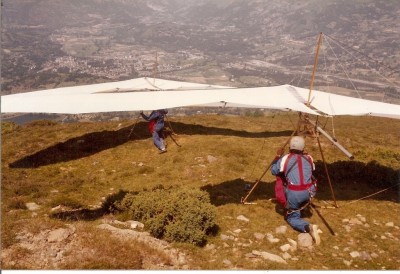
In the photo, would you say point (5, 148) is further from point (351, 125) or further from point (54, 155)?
point (351, 125)

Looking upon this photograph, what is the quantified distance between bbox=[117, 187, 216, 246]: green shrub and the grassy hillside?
1.27ft

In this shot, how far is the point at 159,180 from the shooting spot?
1234cm

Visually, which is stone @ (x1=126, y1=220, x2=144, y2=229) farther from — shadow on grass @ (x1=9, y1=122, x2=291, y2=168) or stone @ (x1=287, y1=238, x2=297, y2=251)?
shadow on grass @ (x1=9, y1=122, x2=291, y2=168)

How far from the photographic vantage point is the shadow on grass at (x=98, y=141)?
14.2 meters

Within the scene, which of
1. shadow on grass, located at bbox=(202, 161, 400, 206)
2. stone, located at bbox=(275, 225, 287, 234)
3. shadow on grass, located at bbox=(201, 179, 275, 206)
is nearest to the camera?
stone, located at bbox=(275, 225, 287, 234)

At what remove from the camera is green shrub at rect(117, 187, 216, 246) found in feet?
26.2

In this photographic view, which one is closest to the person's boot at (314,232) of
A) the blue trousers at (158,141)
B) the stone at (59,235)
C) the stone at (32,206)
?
the stone at (59,235)

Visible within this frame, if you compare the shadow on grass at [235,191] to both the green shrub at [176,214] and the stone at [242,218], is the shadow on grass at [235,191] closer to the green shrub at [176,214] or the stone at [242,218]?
the stone at [242,218]

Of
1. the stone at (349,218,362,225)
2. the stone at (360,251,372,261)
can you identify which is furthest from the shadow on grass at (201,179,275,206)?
the stone at (360,251,372,261)

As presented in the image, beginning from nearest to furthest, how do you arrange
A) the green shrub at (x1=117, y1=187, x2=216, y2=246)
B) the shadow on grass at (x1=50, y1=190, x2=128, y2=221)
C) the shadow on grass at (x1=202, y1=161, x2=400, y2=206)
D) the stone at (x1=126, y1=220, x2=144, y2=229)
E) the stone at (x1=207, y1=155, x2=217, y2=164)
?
the green shrub at (x1=117, y1=187, x2=216, y2=246) < the stone at (x1=126, y1=220, x2=144, y2=229) < the shadow on grass at (x1=50, y1=190, x2=128, y2=221) < the shadow on grass at (x1=202, y1=161, x2=400, y2=206) < the stone at (x1=207, y1=155, x2=217, y2=164)

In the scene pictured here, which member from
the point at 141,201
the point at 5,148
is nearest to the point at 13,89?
the point at 5,148

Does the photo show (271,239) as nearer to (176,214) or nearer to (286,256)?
(286,256)

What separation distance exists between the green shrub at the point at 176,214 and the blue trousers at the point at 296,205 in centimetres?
230

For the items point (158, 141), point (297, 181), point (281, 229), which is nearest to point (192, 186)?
point (281, 229)
